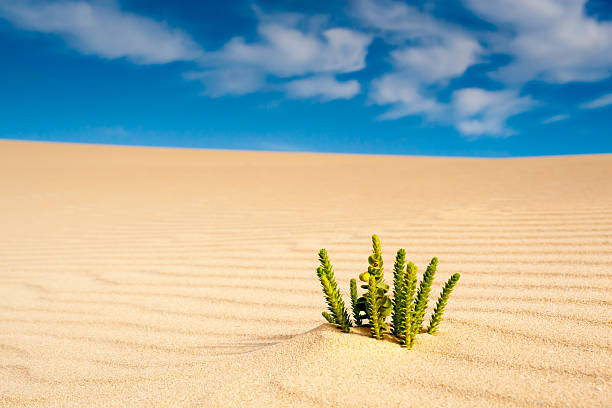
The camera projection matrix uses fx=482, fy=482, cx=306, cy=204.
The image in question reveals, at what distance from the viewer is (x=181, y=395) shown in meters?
1.54

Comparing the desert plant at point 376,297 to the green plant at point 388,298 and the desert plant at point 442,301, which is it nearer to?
the green plant at point 388,298

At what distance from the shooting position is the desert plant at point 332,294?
61.3 inches

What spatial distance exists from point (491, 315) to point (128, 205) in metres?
7.08

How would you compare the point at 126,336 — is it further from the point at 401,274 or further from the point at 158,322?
the point at 401,274

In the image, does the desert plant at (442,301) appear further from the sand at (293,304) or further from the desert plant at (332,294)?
the desert plant at (332,294)

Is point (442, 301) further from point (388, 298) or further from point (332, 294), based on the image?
point (332, 294)

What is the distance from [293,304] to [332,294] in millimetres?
1156

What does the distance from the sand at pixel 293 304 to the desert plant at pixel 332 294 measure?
0.05 meters

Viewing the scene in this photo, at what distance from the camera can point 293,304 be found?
273 centimetres

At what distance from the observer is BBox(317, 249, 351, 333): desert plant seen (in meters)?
1.56

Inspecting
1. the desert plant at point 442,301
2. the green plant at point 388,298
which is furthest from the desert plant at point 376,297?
the desert plant at point 442,301

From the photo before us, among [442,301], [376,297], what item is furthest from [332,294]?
[442,301]

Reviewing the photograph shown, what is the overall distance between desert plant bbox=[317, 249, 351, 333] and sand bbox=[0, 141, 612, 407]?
0.05 metres

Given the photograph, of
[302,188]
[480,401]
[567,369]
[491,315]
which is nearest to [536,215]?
[491,315]
